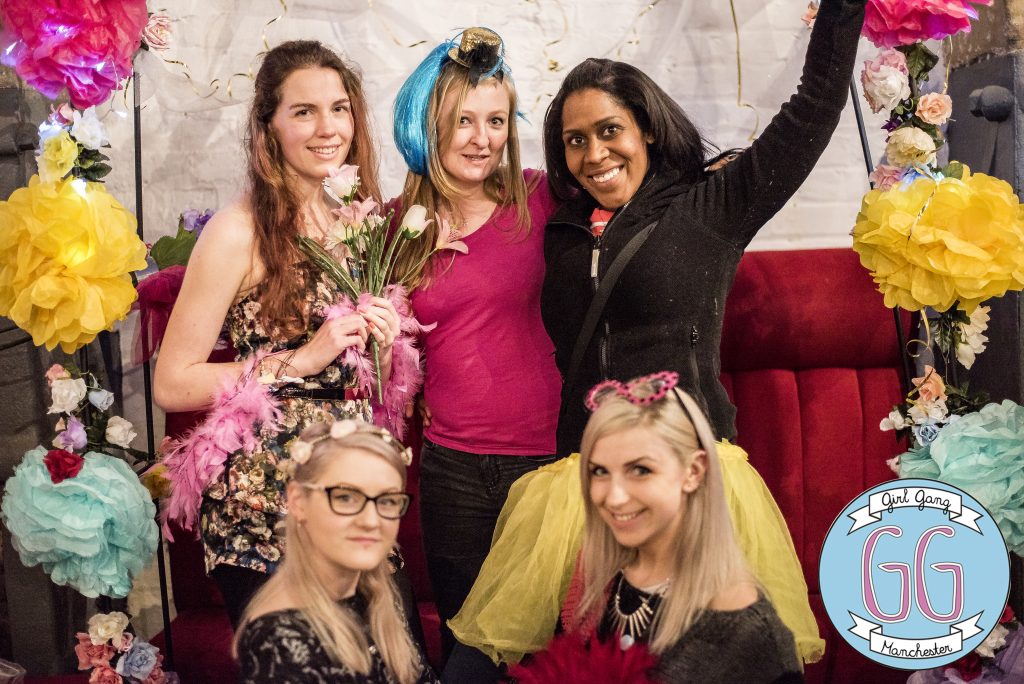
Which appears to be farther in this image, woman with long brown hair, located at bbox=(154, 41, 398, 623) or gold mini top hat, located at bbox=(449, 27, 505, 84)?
gold mini top hat, located at bbox=(449, 27, 505, 84)

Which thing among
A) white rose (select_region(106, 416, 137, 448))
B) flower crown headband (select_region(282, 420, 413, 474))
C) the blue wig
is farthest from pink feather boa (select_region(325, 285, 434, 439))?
white rose (select_region(106, 416, 137, 448))

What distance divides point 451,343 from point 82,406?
1.00 m

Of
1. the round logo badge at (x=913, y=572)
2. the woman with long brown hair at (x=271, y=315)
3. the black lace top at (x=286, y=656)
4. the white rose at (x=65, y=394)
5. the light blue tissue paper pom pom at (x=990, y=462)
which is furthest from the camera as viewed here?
the white rose at (x=65, y=394)

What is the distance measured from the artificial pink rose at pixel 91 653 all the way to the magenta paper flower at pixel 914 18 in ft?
7.66

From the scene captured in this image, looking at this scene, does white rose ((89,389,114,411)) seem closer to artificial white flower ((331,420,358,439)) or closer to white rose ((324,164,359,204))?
white rose ((324,164,359,204))

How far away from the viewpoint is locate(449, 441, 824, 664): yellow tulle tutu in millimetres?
1785

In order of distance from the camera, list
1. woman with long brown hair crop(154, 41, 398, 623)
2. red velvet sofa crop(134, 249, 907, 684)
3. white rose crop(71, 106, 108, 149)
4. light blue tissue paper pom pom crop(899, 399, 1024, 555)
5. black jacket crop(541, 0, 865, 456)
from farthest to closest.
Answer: red velvet sofa crop(134, 249, 907, 684)
white rose crop(71, 106, 108, 149)
light blue tissue paper pom pom crop(899, 399, 1024, 555)
woman with long brown hair crop(154, 41, 398, 623)
black jacket crop(541, 0, 865, 456)

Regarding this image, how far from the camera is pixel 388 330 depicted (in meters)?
2.01

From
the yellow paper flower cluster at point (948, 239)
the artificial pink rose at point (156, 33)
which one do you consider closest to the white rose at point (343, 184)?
the artificial pink rose at point (156, 33)

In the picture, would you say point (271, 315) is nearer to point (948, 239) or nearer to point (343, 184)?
point (343, 184)

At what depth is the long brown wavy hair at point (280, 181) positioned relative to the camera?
2.10 metres

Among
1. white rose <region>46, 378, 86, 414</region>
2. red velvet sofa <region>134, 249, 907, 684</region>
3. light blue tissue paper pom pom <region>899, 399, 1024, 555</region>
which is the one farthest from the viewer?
red velvet sofa <region>134, 249, 907, 684</region>

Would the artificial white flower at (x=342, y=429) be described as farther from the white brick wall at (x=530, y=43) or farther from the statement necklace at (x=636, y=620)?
the white brick wall at (x=530, y=43)

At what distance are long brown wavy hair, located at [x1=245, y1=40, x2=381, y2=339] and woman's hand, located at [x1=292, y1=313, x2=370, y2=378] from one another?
0.24 ft
